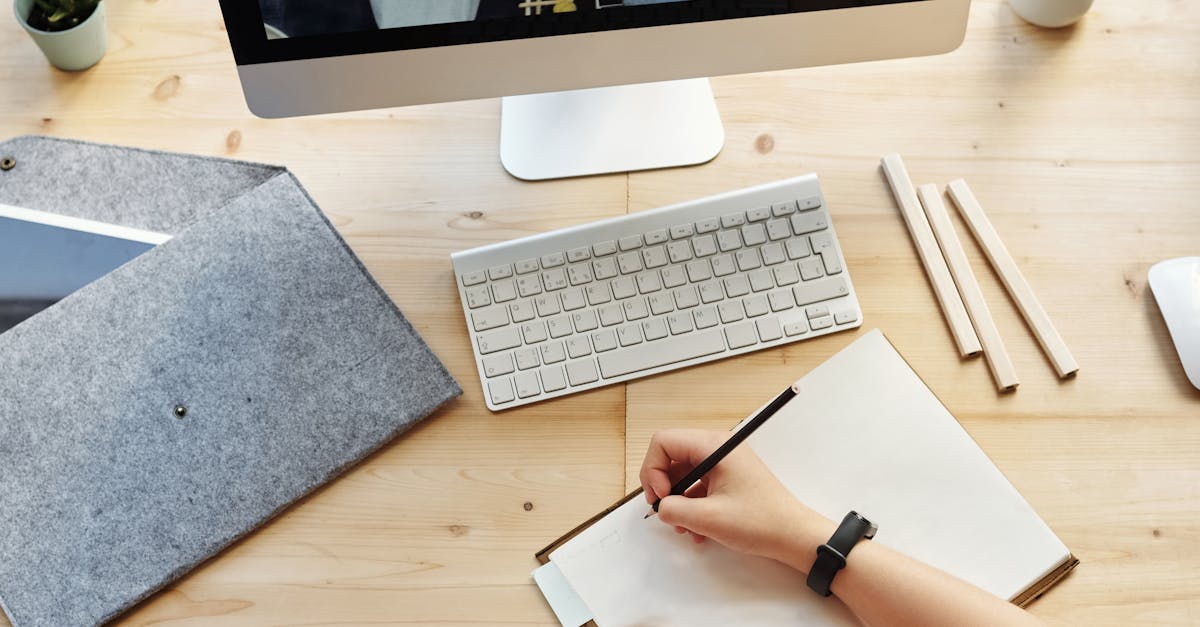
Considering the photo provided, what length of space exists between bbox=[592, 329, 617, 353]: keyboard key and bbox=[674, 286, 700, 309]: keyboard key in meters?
0.05

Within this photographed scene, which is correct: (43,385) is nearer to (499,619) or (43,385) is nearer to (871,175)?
(499,619)

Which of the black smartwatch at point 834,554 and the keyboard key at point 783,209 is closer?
the black smartwatch at point 834,554

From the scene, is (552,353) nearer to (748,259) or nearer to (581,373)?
(581,373)

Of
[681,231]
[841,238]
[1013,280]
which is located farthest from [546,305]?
[1013,280]

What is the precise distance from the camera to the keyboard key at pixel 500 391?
0.71 m

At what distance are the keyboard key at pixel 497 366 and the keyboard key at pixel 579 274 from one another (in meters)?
0.08

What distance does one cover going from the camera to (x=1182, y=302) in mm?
738

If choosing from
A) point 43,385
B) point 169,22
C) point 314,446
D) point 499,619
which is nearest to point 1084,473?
point 499,619

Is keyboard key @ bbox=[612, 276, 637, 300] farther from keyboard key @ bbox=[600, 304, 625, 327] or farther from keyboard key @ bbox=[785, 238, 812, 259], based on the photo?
keyboard key @ bbox=[785, 238, 812, 259]

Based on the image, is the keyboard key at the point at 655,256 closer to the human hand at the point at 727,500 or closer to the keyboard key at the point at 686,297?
the keyboard key at the point at 686,297

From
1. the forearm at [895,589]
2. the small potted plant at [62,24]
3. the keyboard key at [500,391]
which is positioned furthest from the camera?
the small potted plant at [62,24]

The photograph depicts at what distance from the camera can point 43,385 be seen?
693mm

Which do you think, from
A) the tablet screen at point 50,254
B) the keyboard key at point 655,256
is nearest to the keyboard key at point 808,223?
the keyboard key at point 655,256

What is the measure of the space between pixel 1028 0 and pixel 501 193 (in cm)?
50
